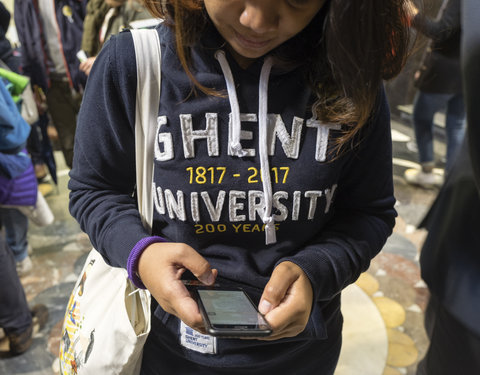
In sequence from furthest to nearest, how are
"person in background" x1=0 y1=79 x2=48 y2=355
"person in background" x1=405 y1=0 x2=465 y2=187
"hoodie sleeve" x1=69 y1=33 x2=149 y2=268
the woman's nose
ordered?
"person in background" x1=405 y1=0 x2=465 y2=187 < "person in background" x1=0 y1=79 x2=48 y2=355 < "hoodie sleeve" x1=69 y1=33 x2=149 y2=268 < the woman's nose

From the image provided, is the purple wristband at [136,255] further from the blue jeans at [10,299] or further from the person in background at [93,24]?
the person in background at [93,24]

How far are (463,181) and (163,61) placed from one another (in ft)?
2.19

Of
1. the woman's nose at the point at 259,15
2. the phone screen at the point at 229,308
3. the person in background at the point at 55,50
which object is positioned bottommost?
the person in background at the point at 55,50

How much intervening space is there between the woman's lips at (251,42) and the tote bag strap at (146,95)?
0.46 feet

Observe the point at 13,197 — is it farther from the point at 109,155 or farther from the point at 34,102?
the point at 109,155

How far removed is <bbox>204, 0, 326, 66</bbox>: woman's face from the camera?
2.01 feet

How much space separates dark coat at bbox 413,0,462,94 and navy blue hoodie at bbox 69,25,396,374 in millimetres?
1415

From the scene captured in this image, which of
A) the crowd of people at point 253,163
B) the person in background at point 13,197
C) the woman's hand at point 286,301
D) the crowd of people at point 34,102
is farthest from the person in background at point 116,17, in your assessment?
the woman's hand at point 286,301

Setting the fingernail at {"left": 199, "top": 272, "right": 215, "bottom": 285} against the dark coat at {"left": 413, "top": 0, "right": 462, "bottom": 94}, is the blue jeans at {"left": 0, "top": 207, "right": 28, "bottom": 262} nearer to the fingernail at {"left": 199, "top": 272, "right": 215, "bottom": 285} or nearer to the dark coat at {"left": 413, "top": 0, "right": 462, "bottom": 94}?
the fingernail at {"left": 199, "top": 272, "right": 215, "bottom": 285}

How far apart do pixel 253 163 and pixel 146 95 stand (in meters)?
0.20

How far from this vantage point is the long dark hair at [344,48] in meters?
0.65

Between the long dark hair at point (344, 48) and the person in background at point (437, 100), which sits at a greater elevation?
the long dark hair at point (344, 48)

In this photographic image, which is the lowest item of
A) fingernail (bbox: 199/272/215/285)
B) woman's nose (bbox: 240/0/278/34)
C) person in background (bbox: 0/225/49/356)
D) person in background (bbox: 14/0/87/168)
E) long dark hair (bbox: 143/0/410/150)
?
person in background (bbox: 0/225/49/356)

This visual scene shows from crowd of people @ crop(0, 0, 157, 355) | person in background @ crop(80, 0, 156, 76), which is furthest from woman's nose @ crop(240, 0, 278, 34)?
person in background @ crop(80, 0, 156, 76)
